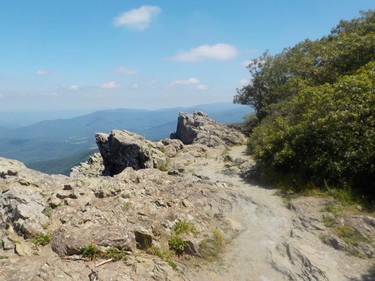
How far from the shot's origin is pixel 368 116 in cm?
2191

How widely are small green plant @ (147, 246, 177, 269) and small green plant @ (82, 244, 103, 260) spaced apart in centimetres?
248

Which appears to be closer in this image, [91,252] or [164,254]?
[91,252]

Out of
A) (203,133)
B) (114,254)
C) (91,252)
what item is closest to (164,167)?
(203,133)

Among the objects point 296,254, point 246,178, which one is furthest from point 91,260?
point 246,178

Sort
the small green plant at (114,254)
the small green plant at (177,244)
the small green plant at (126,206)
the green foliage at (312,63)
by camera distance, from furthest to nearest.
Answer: the green foliage at (312,63)
the small green plant at (126,206)
the small green plant at (177,244)
the small green plant at (114,254)

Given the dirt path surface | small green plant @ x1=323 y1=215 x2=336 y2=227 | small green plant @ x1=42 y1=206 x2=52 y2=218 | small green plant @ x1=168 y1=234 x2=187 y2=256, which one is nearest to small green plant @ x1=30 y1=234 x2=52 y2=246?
small green plant @ x1=42 y1=206 x2=52 y2=218

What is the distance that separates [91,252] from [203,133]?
39373 mm

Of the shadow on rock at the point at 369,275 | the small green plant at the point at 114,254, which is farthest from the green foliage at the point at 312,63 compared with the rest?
the small green plant at the point at 114,254

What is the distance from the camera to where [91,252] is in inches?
547

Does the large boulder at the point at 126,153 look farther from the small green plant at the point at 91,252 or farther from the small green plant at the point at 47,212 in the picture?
the small green plant at the point at 91,252

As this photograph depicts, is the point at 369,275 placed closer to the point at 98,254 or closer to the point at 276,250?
the point at 276,250

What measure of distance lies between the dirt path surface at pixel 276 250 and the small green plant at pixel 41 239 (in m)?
6.94

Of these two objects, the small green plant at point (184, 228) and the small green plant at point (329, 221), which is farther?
the small green plant at point (329, 221)

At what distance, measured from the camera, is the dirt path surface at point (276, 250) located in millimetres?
14672
